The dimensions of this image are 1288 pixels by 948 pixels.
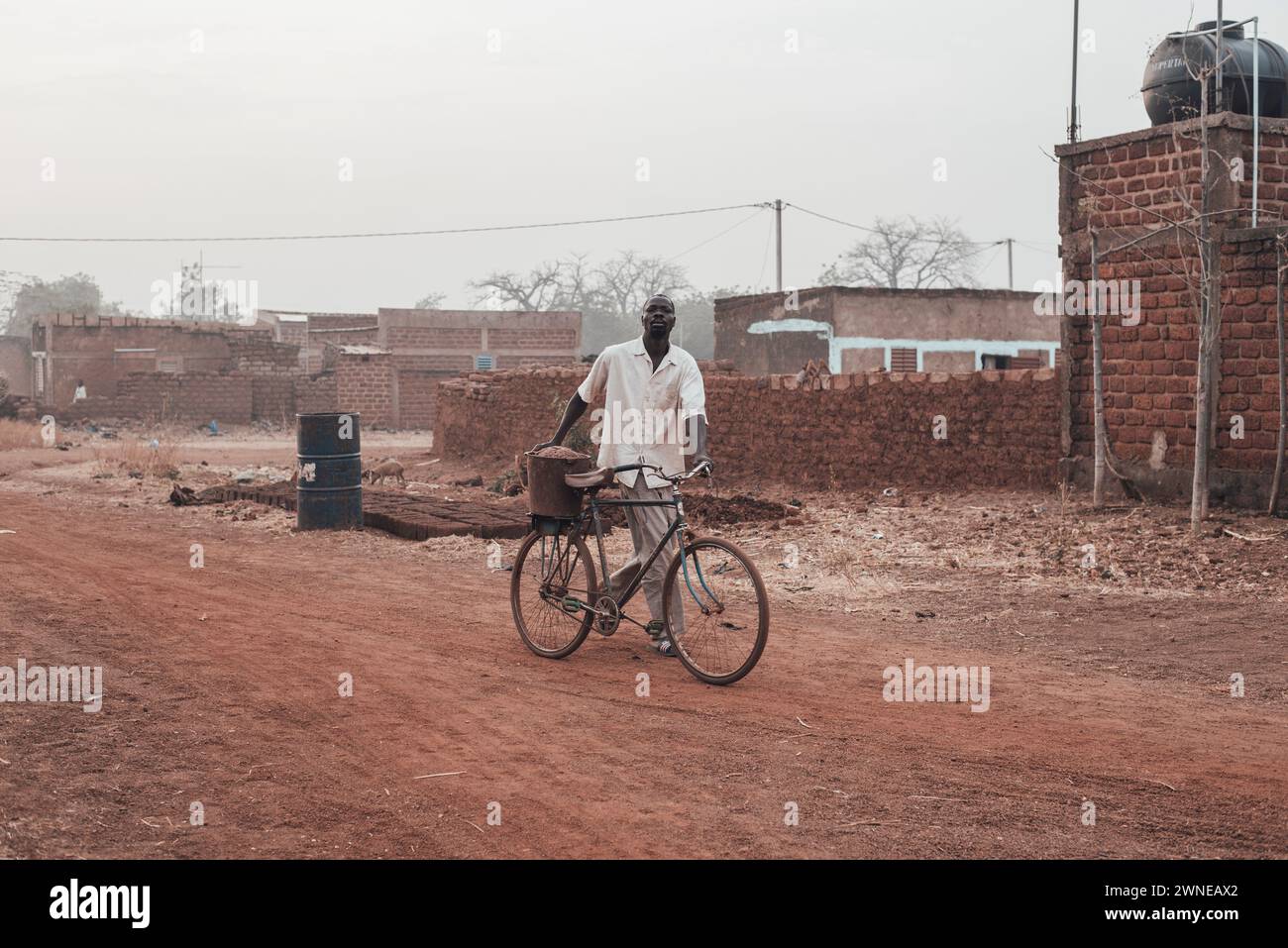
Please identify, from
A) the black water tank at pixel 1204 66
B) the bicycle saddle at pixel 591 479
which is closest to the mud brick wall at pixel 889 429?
the black water tank at pixel 1204 66

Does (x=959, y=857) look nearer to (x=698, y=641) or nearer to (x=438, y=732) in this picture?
(x=438, y=732)

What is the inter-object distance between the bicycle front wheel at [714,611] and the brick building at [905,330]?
865 inches

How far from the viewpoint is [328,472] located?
1252cm

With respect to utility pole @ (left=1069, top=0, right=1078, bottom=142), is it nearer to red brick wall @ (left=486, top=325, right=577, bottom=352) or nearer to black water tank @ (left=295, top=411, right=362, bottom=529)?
black water tank @ (left=295, top=411, right=362, bottom=529)

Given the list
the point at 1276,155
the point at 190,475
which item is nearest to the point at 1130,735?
the point at 1276,155

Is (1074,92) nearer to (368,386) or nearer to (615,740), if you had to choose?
(615,740)

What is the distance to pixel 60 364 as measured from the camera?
36.5m

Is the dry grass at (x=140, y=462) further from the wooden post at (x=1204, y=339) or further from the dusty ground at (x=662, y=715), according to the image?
the wooden post at (x=1204, y=339)

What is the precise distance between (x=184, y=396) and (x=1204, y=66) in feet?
100

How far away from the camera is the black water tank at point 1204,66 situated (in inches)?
468

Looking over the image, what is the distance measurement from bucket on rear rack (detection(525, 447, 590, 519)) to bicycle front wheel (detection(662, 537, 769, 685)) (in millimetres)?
713

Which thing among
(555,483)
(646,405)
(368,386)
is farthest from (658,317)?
(368,386)

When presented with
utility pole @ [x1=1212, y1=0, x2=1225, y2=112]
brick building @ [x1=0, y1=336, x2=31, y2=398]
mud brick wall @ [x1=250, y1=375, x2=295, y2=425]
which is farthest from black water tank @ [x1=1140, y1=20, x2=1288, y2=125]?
brick building @ [x1=0, y1=336, x2=31, y2=398]

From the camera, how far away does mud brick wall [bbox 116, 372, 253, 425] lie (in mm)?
36094
